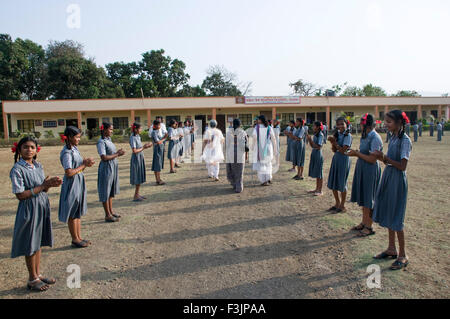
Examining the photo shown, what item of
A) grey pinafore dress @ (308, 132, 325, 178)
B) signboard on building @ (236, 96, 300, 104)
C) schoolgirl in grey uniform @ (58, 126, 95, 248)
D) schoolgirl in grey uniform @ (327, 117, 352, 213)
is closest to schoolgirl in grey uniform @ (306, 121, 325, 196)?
grey pinafore dress @ (308, 132, 325, 178)

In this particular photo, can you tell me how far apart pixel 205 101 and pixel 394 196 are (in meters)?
24.8

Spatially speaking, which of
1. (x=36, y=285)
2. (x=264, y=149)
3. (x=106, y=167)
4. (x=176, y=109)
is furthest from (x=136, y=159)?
(x=176, y=109)

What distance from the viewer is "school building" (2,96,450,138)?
26.1m

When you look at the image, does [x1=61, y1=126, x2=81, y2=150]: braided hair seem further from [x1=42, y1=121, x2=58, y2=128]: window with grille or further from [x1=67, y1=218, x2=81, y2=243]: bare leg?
[x1=42, y1=121, x2=58, y2=128]: window with grille

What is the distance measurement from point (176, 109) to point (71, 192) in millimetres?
24849

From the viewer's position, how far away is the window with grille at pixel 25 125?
88.9 feet

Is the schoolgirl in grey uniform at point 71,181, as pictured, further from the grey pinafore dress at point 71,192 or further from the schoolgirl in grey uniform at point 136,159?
the schoolgirl in grey uniform at point 136,159

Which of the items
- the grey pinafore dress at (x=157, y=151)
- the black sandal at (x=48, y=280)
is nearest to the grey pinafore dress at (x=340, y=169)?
the black sandal at (x=48, y=280)

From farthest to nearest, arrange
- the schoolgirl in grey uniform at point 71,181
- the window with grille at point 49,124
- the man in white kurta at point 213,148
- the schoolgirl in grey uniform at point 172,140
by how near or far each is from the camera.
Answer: the window with grille at point 49,124 < the schoolgirl in grey uniform at point 172,140 < the man in white kurta at point 213,148 < the schoolgirl in grey uniform at point 71,181

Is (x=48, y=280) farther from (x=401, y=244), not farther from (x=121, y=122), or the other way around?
(x=121, y=122)

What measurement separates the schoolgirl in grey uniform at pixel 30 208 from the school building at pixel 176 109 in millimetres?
24124
